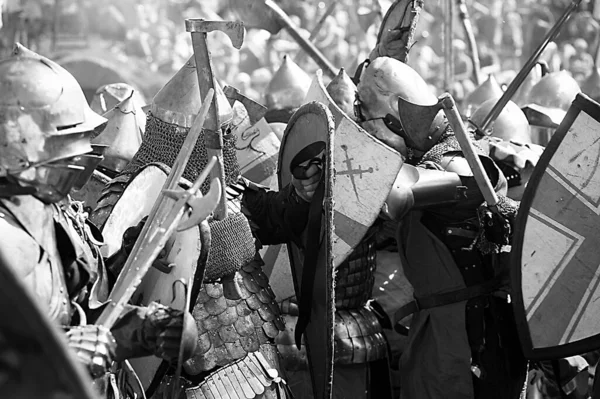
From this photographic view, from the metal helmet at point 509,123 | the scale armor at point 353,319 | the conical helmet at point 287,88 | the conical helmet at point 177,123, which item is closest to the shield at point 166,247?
the conical helmet at point 177,123

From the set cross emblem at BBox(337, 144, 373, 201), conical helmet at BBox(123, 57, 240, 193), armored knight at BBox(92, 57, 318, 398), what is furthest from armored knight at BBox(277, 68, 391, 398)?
conical helmet at BBox(123, 57, 240, 193)

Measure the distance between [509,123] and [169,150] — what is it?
324 centimetres

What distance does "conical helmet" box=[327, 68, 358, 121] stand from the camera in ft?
18.2

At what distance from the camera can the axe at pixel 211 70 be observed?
379cm

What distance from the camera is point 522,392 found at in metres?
5.10

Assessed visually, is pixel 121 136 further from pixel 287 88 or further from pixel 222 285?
pixel 287 88

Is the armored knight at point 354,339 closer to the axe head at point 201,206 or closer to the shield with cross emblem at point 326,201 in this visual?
the shield with cross emblem at point 326,201

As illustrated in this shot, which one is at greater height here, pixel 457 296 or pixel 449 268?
pixel 449 268

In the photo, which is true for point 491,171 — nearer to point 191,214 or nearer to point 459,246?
point 459,246

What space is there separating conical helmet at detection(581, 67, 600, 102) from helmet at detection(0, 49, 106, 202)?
272 inches

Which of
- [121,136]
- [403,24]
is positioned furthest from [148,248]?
[403,24]

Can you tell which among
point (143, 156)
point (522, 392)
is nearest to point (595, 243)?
point (522, 392)

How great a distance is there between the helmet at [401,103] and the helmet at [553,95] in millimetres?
Result: 2703

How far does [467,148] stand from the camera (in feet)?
14.8
